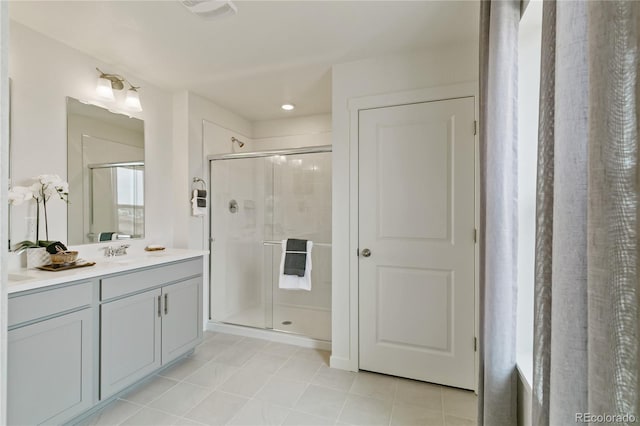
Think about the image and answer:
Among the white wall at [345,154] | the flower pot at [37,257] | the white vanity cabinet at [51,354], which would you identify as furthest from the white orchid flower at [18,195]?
the white wall at [345,154]

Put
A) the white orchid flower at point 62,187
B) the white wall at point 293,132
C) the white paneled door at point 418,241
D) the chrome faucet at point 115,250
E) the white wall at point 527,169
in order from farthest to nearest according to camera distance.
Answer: the white wall at point 293,132
the chrome faucet at point 115,250
the white paneled door at point 418,241
the white orchid flower at point 62,187
the white wall at point 527,169

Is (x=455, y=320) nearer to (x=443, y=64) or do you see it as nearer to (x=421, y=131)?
(x=421, y=131)

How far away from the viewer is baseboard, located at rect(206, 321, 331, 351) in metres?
2.89

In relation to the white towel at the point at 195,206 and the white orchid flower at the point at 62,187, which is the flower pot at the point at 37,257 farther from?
the white towel at the point at 195,206

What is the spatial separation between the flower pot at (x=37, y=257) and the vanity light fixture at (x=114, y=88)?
1.22 meters

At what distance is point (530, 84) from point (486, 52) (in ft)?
0.78

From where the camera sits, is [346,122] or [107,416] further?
[346,122]

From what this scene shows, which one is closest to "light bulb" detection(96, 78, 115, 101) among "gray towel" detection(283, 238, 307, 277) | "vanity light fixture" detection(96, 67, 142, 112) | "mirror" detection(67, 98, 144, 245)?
"vanity light fixture" detection(96, 67, 142, 112)

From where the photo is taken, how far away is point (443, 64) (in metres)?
2.24

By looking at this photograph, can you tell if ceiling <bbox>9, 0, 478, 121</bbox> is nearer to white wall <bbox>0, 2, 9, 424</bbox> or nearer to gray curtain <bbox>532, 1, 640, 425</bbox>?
white wall <bbox>0, 2, 9, 424</bbox>

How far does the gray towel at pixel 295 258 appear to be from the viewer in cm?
293

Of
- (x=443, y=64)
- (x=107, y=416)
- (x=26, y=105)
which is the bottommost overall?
(x=107, y=416)

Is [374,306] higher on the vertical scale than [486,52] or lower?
lower

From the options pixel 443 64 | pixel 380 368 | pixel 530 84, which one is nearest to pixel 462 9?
pixel 443 64
